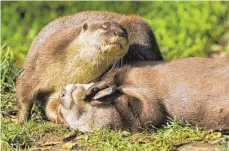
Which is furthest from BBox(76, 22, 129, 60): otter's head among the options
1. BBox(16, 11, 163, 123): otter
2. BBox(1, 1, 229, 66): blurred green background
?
BBox(1, 1, 229, 66): blurred green background

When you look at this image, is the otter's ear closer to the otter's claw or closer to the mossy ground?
the otter's claw

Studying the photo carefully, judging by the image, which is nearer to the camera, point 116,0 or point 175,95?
point 175,95

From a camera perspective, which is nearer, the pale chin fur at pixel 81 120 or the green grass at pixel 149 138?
the green grass at pixel 149 138

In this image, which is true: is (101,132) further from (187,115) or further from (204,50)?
(204,50)

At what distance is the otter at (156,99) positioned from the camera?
629 centimetres

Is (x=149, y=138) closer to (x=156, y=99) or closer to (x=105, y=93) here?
(x=156, y=99)

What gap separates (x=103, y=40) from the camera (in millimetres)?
6562

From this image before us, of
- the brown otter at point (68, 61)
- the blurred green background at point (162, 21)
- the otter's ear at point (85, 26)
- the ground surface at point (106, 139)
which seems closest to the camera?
the ground surface at point (106, 139)

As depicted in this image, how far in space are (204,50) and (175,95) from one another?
139 inches

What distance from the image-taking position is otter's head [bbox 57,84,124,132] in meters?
6.30

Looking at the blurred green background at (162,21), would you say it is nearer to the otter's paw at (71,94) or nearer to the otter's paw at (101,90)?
the otter's paw at (71,94)

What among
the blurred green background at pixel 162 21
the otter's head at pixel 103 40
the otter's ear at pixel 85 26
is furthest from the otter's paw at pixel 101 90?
the blurred green background at pixel 162 21

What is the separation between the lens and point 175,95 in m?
6.39

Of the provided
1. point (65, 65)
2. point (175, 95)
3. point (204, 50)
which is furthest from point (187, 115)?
point (204, 50)
